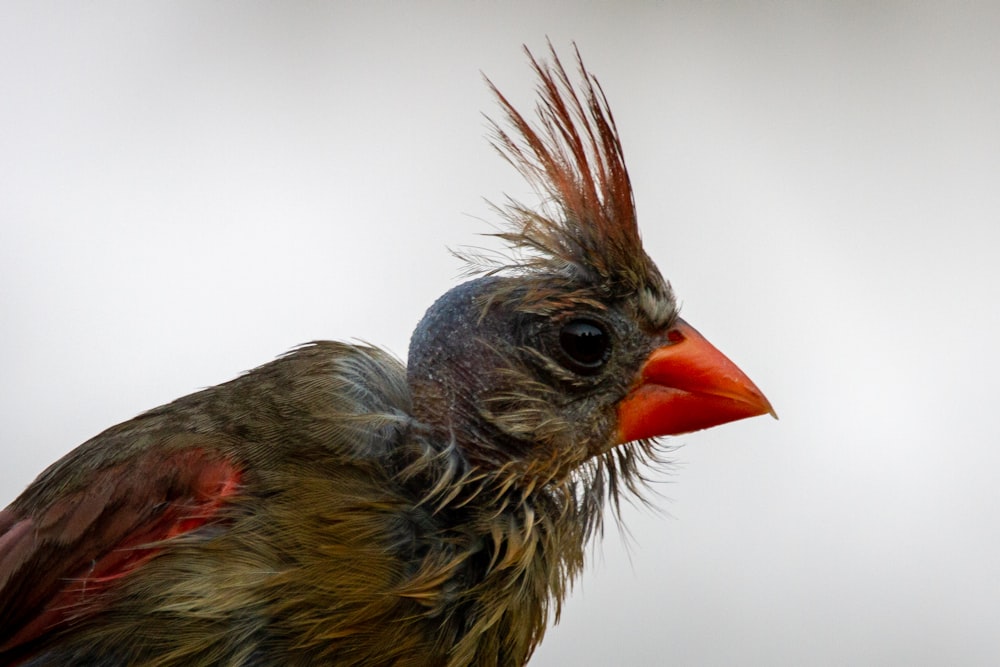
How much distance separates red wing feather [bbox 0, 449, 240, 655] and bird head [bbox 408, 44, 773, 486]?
1.37ft

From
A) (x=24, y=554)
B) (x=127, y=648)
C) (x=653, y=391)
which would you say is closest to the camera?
(x=127, y=648)

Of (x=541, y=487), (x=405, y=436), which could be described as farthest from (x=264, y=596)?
(x=541, y=487)

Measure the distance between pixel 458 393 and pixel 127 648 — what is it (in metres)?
0.70

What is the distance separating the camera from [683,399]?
6.95 ft

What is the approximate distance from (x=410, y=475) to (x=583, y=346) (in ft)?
1.30

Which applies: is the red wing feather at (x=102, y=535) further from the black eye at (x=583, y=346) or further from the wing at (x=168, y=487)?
the black eye at (x=583, y=346)

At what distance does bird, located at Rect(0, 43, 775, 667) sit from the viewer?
1.84 m

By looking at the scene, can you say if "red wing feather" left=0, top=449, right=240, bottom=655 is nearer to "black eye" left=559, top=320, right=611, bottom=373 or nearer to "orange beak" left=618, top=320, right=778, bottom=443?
"black eye" left=559, top=320, right=611, bottom=373

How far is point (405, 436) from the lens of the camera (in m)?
2.06

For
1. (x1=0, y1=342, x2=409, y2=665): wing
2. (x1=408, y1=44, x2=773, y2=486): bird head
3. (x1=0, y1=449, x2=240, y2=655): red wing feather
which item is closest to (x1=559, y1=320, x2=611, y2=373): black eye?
(x1=408, y1=44, x2=773, y2=486): bird head

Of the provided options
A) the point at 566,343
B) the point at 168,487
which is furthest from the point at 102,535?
the point at 566,343

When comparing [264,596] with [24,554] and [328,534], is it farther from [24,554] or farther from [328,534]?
[24,554]

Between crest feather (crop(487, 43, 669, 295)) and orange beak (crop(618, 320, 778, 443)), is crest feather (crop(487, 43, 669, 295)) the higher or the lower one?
the higher one

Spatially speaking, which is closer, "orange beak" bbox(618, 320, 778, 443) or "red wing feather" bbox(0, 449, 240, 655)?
"red wing feather" bbox(0, 449, 240, 655)
